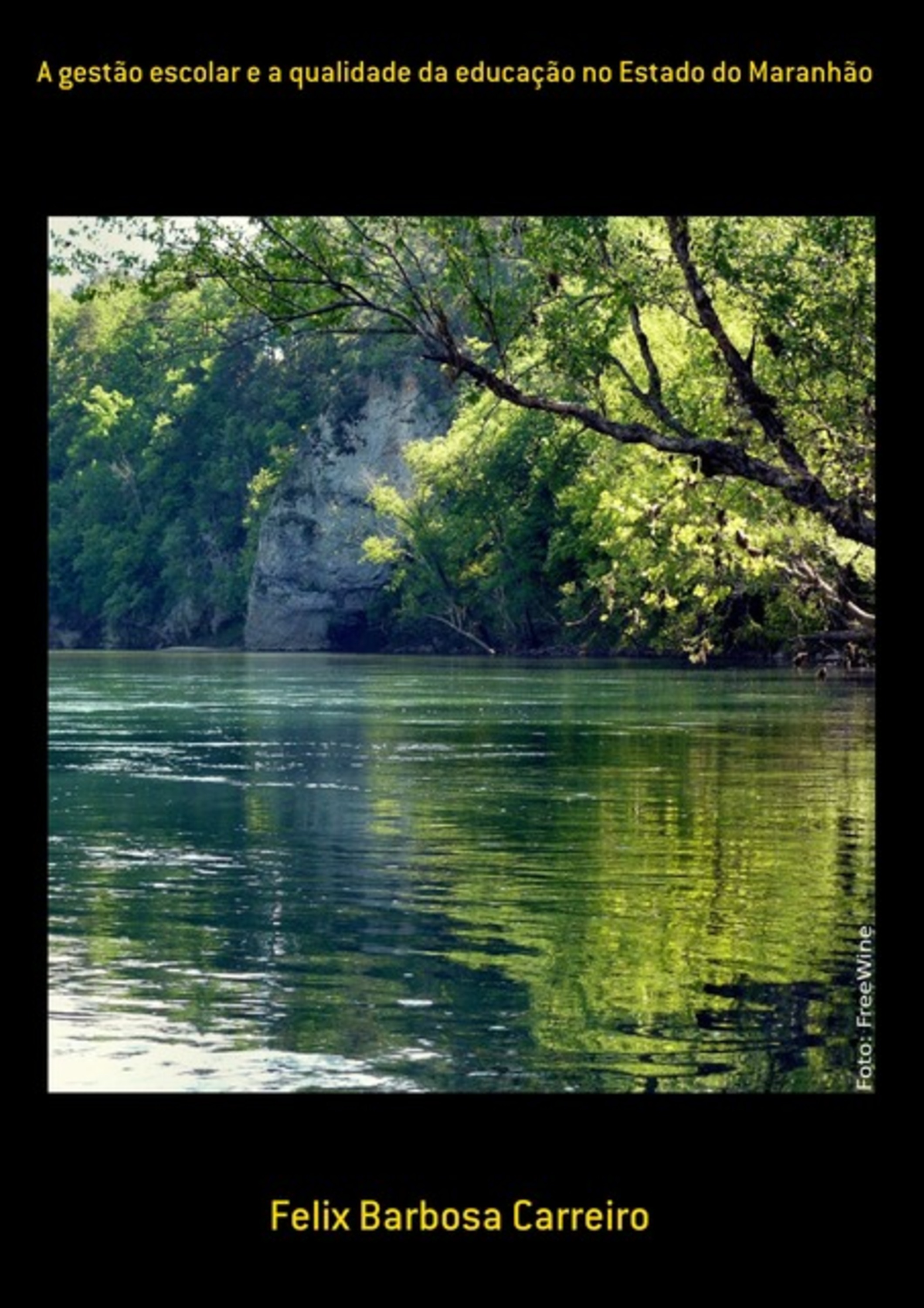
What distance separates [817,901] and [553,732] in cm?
2320

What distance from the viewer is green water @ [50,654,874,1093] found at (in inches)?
543

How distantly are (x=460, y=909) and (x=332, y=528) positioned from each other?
106022 mm

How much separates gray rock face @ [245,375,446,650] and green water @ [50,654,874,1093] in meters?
79.3

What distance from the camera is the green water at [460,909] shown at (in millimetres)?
13805

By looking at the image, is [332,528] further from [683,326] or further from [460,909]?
[460,909]

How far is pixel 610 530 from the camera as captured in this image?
74.9 metres

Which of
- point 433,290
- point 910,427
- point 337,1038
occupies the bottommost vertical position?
point 337,1038

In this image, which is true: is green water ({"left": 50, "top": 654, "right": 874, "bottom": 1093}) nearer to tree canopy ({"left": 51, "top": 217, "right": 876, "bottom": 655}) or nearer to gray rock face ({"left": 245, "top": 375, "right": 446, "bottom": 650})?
tree canopy ({"left": 51, "top": 217, "right": 876, "bottom": 655})

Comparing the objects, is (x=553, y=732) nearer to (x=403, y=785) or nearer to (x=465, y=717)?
(x=465, y=717)

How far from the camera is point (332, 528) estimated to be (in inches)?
4943

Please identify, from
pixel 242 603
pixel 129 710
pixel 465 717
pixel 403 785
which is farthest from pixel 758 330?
pixel 242 603

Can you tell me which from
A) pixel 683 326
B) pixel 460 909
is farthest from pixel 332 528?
pixel 460 909
